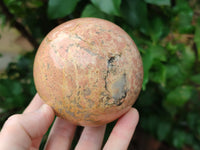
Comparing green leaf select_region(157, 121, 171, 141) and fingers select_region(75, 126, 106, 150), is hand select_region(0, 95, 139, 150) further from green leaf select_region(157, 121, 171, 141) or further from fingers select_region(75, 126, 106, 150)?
green leaf select_region(157, 121, 171, 141)

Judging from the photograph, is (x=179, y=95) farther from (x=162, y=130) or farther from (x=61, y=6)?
(x=61, y=6)

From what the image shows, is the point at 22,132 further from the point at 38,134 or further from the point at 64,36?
the point at 64,36

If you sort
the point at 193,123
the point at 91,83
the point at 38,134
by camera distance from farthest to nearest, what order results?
1. the point at 193,123
2. the point at 38,134
3. the point at 91,83

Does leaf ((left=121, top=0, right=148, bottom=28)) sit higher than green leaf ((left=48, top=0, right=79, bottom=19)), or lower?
lower

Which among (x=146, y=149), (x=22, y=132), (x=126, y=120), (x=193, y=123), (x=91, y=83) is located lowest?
(x=146, y=149)

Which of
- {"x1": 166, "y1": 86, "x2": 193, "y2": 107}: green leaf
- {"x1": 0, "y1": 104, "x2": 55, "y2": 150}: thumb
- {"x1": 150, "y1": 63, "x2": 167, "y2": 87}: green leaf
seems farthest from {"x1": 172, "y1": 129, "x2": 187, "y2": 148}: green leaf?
{"x1": 0, "y1": 104, "x2": 55, "y2": 150}: thumb

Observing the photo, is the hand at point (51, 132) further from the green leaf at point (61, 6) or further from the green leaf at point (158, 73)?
the green leaf at point (61, 6)

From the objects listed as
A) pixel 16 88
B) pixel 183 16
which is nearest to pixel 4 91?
pixel 16 88

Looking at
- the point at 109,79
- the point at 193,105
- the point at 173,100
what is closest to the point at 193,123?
the point at 193,105
